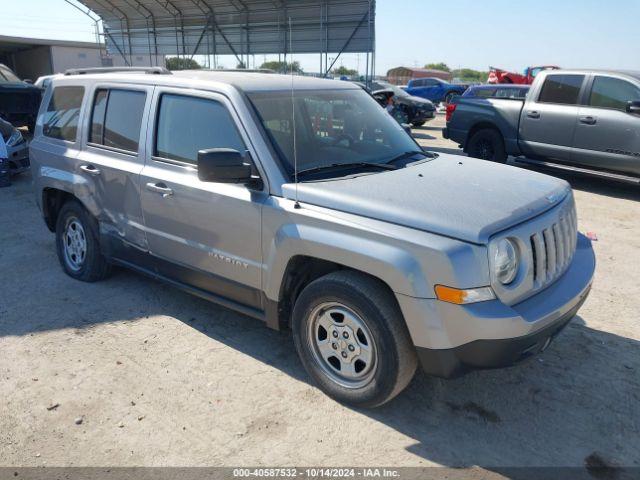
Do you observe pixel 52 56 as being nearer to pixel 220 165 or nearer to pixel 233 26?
pixel 233 26

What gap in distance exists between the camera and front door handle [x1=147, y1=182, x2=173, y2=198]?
386 cm

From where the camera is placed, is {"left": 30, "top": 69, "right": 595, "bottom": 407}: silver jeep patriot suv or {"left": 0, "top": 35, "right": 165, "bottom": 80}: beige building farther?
{"left": 0, "top": 35, "right": 165, "bottom": 80}: beige building

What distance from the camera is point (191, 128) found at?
381 cm

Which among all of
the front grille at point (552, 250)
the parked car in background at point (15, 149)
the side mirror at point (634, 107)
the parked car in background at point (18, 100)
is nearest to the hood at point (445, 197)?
the front grille at point (552, 250)

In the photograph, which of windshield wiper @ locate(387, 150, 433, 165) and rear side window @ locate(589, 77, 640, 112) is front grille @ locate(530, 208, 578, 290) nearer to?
windshield wiper @ locate(387, 150, 433, 165)

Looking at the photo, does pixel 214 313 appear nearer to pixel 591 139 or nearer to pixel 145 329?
pixel 145 329

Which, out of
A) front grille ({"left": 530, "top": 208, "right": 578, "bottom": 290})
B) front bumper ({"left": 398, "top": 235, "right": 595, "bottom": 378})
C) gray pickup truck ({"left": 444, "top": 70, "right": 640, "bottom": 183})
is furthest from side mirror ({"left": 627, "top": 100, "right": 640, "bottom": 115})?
front bumper ({"left": 398, "top": 235, "right": 595, "bottom": 378})

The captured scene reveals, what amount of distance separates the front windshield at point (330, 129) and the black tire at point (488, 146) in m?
6.70

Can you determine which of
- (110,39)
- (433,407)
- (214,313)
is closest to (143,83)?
(214,313)

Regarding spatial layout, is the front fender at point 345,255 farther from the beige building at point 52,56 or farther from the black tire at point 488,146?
the beige building at point 52,56

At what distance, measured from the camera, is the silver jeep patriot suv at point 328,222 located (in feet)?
8.92

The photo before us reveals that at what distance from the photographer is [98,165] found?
445 centimetres

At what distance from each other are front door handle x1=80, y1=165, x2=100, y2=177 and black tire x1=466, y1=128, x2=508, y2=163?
811 cm

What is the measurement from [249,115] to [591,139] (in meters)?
7.34
